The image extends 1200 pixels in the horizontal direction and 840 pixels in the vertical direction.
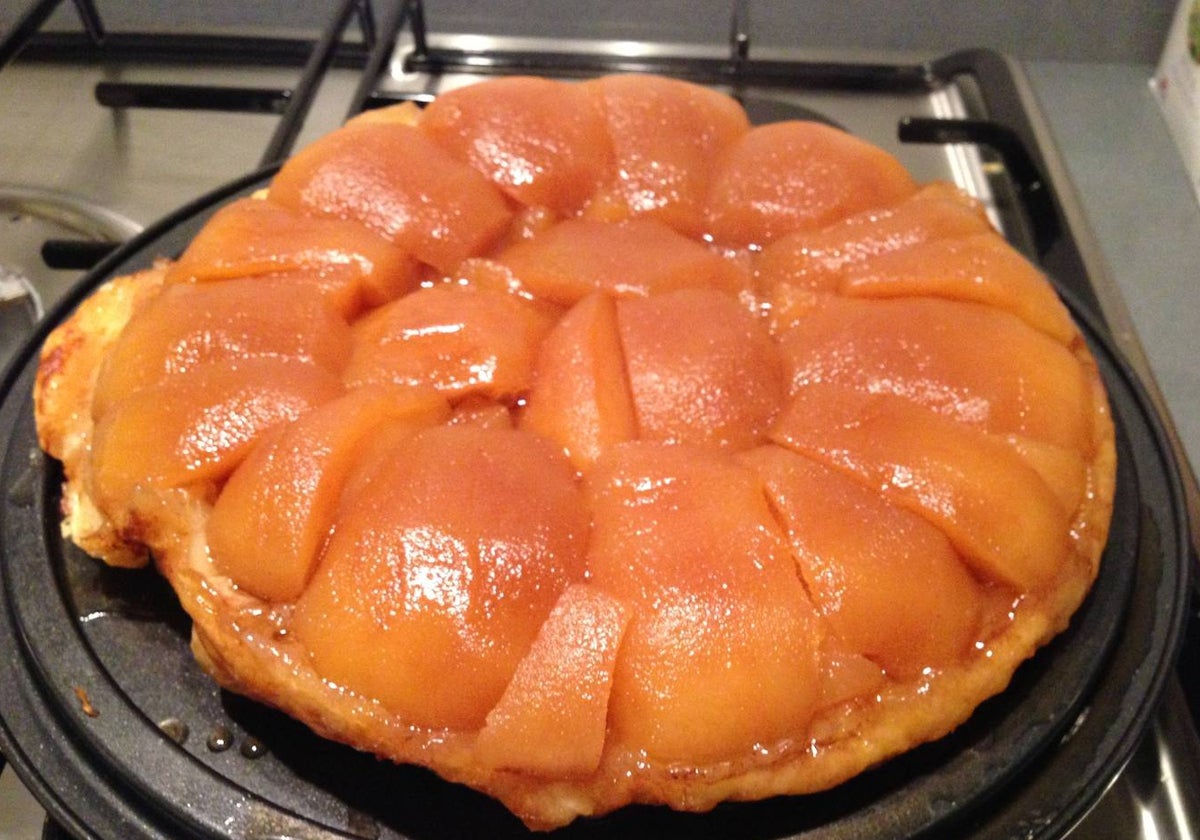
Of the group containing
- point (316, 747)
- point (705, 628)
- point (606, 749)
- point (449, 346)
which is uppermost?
point (449, 346)

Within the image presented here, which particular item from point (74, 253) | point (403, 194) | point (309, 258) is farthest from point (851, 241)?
point (74, 253)

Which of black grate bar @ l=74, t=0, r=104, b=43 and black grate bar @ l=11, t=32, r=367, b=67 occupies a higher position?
black grate bar @ l=74, t=0, r=104, b=43

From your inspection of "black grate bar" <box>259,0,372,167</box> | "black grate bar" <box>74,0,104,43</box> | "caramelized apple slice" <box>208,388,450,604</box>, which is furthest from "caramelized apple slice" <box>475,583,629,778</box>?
"black grate bar" <box>74,0,104,43</box>

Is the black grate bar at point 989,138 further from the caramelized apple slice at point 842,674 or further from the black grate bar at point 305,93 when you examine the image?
the caramelized apple slice at point 842,674

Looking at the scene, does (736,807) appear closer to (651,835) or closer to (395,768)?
(651,835)

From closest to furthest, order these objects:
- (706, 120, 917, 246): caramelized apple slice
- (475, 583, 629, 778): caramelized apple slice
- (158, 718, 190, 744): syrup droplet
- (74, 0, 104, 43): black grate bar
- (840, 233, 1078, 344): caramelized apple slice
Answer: (475, 583, 629, 778): caramelized apple slice
(158, 718, 190, 744): syrup droplet
(840, 233, 1078, 344): caramelized apple slice
(706, 120, 917, 246): caramelized apple slice
(74, 0, 104, 43): black grate bar

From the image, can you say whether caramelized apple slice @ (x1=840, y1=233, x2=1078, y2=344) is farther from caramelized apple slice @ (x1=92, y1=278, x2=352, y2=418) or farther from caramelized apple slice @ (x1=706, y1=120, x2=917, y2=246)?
caramelized apple slice @ (x1=92, y1=278, x2=352, y2=418)

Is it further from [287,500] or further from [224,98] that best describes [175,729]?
[224,98]
